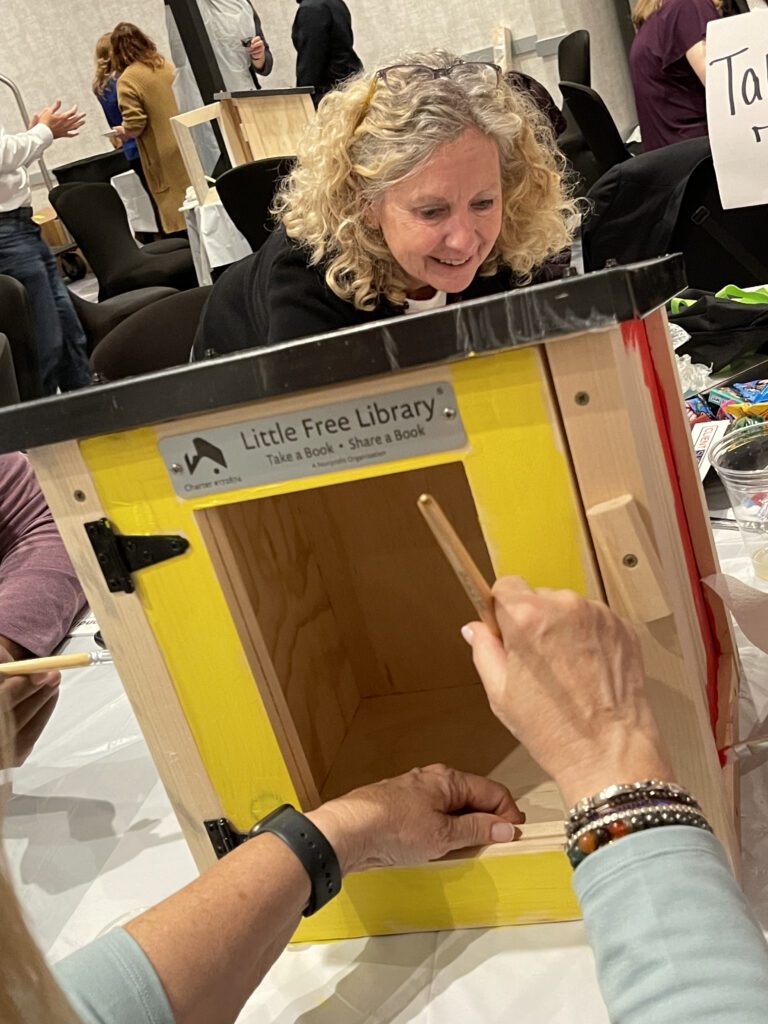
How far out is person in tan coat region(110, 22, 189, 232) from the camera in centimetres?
510

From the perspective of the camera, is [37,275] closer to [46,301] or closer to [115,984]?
[46,301]

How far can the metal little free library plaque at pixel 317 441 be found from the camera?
2.07 ft

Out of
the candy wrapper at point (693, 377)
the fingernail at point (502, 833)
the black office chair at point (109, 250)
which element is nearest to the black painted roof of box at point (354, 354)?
the fingernail at point (502, 833)

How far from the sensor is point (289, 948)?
32.0 inches

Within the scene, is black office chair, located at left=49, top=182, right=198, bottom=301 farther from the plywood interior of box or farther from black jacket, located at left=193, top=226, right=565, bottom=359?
the plywood interior of box

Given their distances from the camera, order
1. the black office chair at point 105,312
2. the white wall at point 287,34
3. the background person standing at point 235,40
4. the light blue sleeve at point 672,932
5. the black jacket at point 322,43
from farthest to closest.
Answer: the white wall at point 287,34, the background person standing at point 235,40, the black jacket at point 322,43, the black office chair at point 105,312, the light blue sleeve at point 672,932

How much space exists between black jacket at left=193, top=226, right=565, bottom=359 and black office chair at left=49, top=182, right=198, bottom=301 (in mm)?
3055

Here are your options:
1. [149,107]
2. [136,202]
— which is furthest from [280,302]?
[136,202]

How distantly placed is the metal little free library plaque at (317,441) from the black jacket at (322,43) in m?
4.21

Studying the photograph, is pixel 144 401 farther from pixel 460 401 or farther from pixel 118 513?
pixel 460 401

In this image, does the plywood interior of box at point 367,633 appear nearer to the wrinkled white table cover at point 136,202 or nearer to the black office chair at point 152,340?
the black office chair at point 152,340

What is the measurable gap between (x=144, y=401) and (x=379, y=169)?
0.74 metres

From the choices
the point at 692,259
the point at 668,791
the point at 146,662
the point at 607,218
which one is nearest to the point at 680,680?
the point at 668,791

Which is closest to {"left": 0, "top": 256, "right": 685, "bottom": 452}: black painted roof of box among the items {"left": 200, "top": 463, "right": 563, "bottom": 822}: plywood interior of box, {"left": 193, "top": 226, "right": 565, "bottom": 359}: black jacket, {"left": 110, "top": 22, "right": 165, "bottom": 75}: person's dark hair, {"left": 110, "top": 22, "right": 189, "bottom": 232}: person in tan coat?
{"left": 200, "top": 463, "right": 563, "bottom": 822}: plywood interior of box
